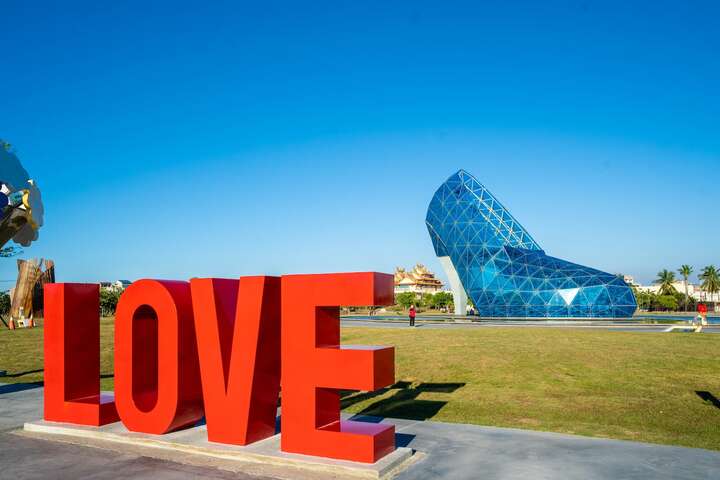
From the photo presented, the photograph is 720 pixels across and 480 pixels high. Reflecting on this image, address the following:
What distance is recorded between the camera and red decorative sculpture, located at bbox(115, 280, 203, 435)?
8.92 metres

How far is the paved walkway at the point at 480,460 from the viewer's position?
23.1 ft

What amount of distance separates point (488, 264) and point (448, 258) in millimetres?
4851

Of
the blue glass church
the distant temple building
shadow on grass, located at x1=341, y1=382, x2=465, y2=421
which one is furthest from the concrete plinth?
the distant temple building

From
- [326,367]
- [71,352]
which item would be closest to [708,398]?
[326,367]

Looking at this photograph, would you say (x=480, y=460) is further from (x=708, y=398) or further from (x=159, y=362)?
(x=708, y=398)

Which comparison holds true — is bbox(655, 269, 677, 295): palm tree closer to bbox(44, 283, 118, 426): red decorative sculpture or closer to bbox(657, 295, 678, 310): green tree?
bbox(657, 295, 678, 310): green tree

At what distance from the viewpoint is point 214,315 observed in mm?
8602

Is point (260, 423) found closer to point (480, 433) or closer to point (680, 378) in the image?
point (480, 433)

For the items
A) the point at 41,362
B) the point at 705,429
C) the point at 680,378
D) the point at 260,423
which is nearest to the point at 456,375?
the point at 680,378

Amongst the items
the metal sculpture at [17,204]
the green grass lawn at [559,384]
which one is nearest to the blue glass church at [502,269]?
the green grass lawn at [559,384]

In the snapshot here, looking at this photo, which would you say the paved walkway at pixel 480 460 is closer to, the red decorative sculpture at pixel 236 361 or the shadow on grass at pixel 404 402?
the red decorative sculpture at pixel 236 361

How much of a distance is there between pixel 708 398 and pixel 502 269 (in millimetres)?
44641

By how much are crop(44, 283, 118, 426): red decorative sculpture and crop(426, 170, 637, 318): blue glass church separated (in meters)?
49.0

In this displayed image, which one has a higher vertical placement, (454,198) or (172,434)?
(454,198)
